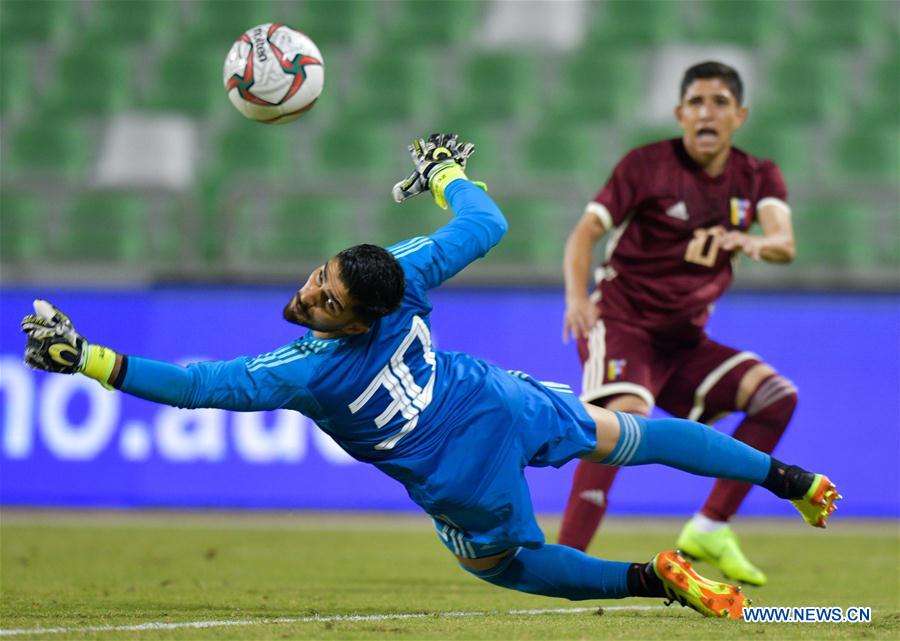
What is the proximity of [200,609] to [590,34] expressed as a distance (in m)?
9.80

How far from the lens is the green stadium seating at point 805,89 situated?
13125 mm

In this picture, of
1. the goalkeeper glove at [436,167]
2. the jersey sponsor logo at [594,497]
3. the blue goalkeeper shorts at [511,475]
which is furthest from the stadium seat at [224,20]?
the blue goalkeeper shorts at [511,475]

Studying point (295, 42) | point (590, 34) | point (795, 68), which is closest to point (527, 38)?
point (590, 34)

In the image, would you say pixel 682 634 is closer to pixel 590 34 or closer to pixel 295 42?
pixel 295 42

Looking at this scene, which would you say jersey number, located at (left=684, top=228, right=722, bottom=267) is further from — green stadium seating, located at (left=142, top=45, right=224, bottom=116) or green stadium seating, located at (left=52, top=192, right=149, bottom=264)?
green stadium seating, located at (left=142, top=45, right=224, bottom=116)

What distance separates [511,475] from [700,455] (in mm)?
687

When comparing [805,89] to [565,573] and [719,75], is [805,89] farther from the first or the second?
[565,573]

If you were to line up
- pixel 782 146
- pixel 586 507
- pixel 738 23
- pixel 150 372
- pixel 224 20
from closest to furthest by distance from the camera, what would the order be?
pixel 150 372 → pixel 586 507 → pixel 782 146 → pixel 738 23 → pixel 224 20

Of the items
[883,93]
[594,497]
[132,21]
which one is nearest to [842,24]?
[883,93]

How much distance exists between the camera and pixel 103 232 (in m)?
10.5

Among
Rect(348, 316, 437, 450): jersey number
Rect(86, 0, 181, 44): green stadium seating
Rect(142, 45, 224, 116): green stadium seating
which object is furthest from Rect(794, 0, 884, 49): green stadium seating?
Rect(348, 316, 437, 450): jersey number

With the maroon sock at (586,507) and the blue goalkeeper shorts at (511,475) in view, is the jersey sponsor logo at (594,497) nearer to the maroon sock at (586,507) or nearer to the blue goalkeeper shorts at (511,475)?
the maroon sock at (586,507)

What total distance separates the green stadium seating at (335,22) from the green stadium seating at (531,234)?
406 centimetres

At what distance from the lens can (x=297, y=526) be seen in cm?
929
